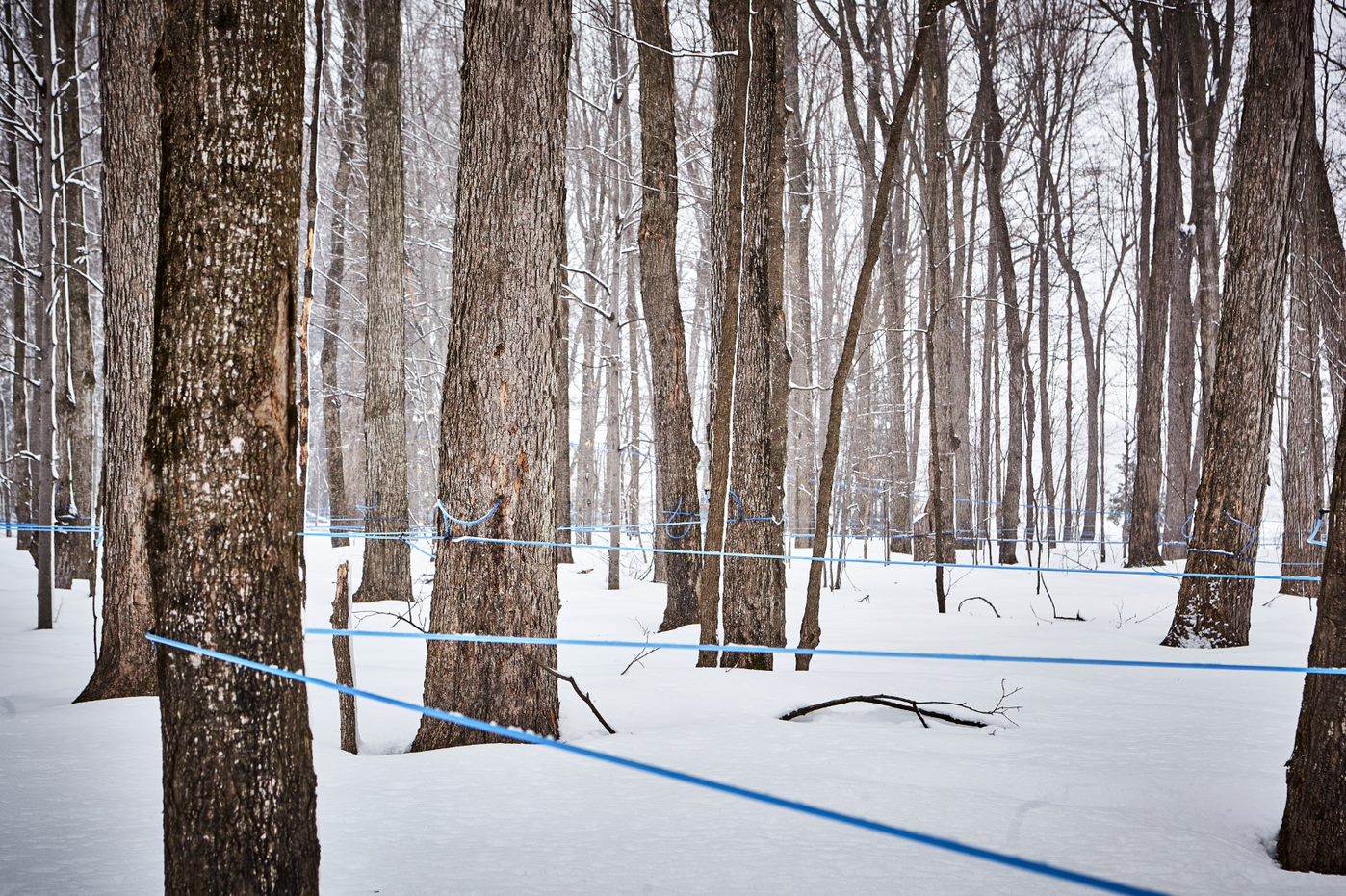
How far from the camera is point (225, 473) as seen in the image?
2.01 meters

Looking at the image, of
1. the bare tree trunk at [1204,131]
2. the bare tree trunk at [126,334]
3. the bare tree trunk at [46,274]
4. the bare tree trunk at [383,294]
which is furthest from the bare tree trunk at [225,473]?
the bare tree trunk at [1204,131]

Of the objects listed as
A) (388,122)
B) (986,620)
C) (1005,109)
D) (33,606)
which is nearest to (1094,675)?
(986,620)

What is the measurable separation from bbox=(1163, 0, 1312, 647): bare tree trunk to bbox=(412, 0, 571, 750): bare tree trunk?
534 centimetres

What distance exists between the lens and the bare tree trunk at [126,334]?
466 centimetres

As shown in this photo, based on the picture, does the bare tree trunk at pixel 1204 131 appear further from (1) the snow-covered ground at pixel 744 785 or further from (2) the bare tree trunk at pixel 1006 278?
(1) the snow-covered ground at pixel 744 785

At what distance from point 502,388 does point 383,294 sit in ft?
19.8

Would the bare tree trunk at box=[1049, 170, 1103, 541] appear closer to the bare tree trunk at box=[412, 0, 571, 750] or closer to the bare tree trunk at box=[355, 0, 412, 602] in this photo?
the bare tree trunk at box=[355, 0, 412, 602]

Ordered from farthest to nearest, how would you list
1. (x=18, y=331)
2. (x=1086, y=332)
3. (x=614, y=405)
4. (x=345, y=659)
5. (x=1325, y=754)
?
(x=1086, y=332)
(x=614, y=405)
(x=18, y=331)
(x=345, y=659)
(x=1325, y=754)

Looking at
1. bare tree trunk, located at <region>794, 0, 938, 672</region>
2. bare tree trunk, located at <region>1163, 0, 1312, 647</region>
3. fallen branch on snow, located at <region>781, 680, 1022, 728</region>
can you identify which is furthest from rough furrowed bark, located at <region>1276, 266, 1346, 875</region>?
bare tree trunk, located at <region>1163, 0, 1312, 647</region>

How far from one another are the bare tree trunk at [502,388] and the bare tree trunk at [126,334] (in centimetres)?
206

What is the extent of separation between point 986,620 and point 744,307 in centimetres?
467

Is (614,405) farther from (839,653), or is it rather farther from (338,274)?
(839,653)

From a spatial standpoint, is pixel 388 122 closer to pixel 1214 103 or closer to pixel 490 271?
pixel 490 271

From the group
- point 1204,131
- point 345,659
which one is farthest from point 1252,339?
point 1204,131
